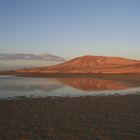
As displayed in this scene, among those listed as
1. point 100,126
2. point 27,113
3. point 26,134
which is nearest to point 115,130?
point 100,126

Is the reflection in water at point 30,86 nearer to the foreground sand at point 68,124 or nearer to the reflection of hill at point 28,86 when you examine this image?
the reflection of hill at point 28,86

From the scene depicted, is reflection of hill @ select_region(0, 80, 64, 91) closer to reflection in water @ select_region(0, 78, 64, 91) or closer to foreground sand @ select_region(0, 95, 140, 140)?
reflection in water @ select_region(0, 78, 64, 91)

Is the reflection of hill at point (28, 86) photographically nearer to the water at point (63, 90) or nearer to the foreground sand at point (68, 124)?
the water at point (63, 90)

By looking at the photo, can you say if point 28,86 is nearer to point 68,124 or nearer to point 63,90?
point 63,90

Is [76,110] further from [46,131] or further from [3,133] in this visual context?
[3,133]

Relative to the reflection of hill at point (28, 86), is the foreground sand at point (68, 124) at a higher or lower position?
lower

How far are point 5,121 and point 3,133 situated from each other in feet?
6.36

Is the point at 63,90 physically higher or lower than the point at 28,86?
lower

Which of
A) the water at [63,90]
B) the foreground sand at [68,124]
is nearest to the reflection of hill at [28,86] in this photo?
the water at [63,90]

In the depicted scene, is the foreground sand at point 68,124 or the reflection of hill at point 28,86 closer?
the foreground sand at point 68,124

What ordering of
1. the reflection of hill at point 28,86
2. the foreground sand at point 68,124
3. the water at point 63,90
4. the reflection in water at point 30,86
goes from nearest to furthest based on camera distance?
1. the foreground sand at point 68,124
2. the water at point 63,90
3. the reflection of hill at point 28,86
4. the reflection in water at point 30,86

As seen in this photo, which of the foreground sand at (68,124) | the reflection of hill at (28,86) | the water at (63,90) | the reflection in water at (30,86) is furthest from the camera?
the reflection in water at (30,86)

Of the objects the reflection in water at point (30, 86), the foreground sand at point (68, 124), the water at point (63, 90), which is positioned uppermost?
the reflection in water at point (30, 86)

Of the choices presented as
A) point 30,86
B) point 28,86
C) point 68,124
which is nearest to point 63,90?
point 30,86
